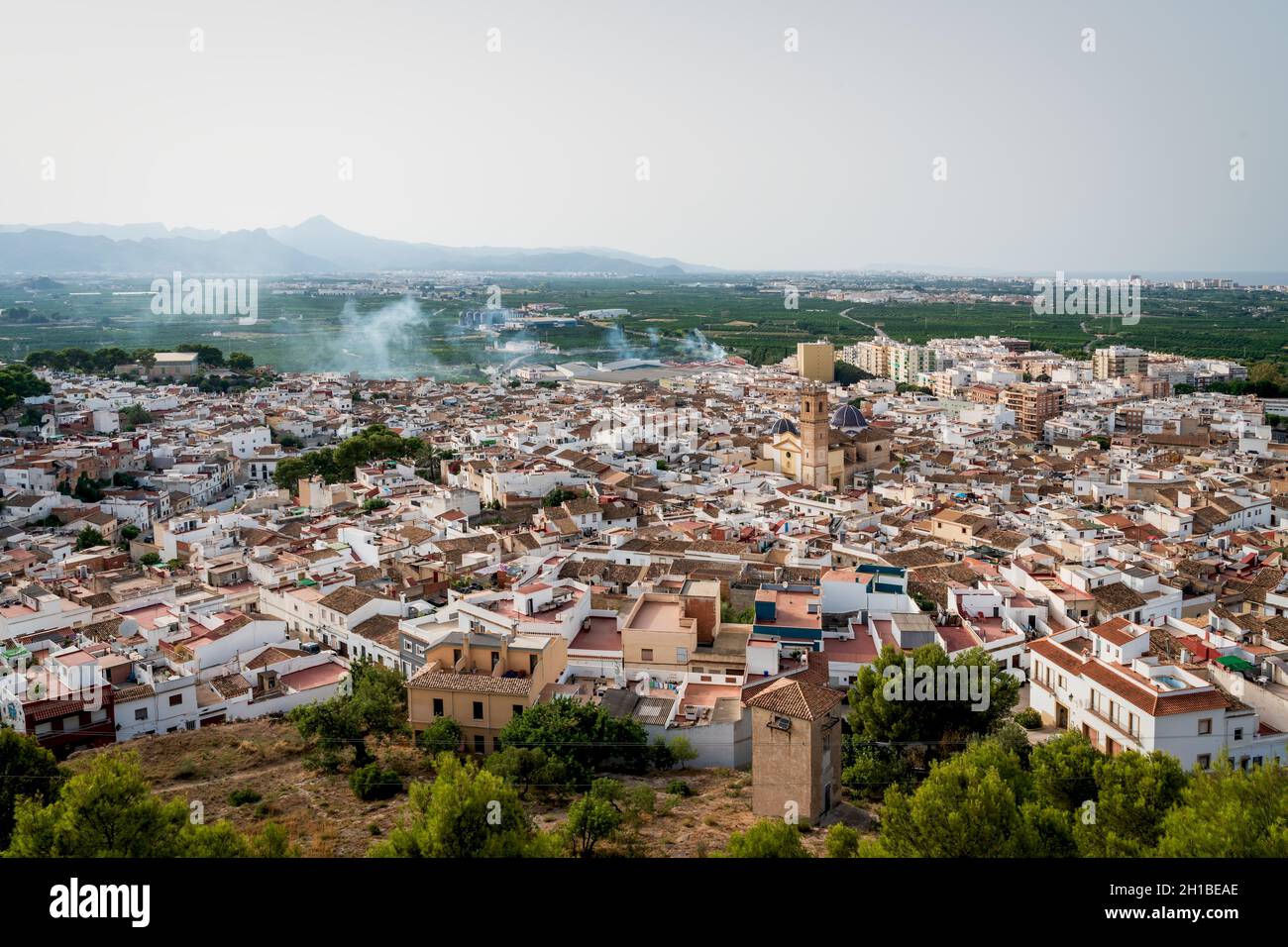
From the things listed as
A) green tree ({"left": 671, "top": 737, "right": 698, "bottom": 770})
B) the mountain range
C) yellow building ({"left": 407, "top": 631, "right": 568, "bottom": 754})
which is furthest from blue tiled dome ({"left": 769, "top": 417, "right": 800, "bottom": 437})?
the mountain range

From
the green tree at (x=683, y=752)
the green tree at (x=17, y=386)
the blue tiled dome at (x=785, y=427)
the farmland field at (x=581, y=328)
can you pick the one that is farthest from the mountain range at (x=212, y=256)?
the green tree at (x=683, y=752)

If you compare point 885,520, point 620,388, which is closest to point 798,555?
point 885,520

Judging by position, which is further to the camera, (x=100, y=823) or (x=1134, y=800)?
(x=1134, y=800)

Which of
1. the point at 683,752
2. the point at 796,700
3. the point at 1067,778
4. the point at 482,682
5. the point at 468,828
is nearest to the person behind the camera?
the point at 468,828

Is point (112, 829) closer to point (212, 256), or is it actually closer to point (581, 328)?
point (581, 328)

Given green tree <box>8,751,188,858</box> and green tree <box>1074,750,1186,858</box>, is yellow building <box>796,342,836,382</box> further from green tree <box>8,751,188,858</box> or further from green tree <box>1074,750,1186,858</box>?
green tree <box>8,751,188,858</box>

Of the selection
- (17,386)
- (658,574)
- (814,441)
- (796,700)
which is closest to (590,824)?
(796,700)

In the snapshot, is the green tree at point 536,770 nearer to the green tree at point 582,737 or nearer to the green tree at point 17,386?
the green tree at point 582,737
